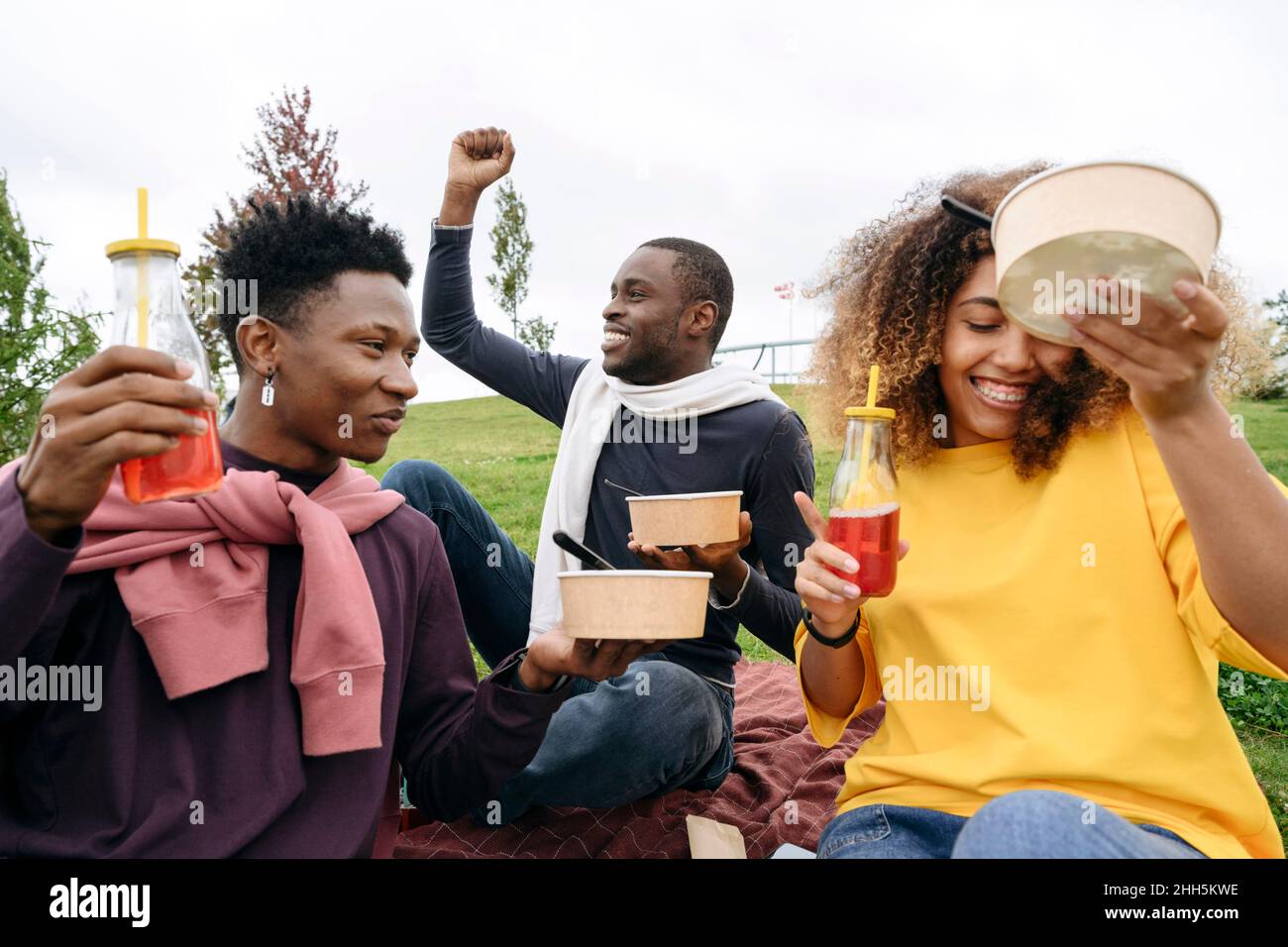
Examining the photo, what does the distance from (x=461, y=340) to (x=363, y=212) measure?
171 centimetres

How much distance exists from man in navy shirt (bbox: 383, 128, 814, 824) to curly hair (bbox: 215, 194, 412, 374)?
1.14 meters

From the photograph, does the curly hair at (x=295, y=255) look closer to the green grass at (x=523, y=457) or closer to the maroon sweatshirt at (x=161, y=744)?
the maroon sweatshirt at (x=161, y=744)

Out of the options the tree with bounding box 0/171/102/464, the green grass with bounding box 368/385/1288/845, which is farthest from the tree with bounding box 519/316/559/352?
the tree with bounding box 0/171/102/464

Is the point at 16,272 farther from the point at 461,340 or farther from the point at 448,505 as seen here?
the point at 448,505

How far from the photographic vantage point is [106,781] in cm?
205

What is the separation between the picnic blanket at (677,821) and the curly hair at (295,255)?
1846 mm

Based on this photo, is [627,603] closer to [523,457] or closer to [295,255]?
[295,255]

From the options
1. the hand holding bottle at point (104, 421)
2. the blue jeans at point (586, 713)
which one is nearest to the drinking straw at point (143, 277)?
the hand holding bottle at point (104, 421)

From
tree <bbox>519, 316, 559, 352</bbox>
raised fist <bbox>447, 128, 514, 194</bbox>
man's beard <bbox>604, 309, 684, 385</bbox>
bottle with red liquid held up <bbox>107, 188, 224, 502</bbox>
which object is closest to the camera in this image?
bottle with red liquid held up <bbox>107, 188, 224, 502</bbox>

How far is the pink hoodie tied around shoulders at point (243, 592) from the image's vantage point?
209 centimetres

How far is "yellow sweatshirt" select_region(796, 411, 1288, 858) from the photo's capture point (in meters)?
2.03

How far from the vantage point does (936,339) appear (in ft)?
8.52

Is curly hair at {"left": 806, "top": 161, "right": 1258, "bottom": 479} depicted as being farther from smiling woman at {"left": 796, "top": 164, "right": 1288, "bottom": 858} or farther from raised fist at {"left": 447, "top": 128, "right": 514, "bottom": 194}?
raised fist at {"left": 447, "top": 128, "right": 514, "bottom": 194}
